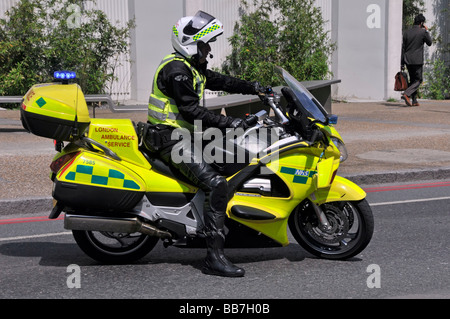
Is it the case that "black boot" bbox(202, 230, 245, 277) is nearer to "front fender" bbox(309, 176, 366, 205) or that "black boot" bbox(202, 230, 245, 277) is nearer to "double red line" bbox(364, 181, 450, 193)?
"front fender" bbox(309, 176, 366, 205)

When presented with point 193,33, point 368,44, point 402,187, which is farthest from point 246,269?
point 368,44

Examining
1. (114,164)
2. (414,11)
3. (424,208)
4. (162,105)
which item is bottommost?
(424,208)

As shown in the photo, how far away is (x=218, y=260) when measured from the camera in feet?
16.6

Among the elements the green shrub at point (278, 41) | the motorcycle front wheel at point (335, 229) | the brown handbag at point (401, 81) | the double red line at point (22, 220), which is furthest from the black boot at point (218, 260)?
the green shrub at point (278, 41)

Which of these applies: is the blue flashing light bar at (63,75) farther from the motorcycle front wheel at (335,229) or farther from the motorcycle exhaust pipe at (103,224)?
the motorcycle front wheel at (335,229)

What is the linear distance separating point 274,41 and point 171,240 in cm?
1526

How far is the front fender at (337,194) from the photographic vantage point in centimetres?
523

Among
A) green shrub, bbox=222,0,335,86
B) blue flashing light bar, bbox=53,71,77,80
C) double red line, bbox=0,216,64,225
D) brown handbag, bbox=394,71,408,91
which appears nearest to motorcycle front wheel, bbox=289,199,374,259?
blue flashing light bar, bbox=53,71,77,80

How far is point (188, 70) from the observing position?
16.5ft

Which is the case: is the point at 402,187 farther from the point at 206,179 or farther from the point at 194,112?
the point at 194,112

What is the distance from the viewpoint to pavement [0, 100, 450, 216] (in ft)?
25.8
